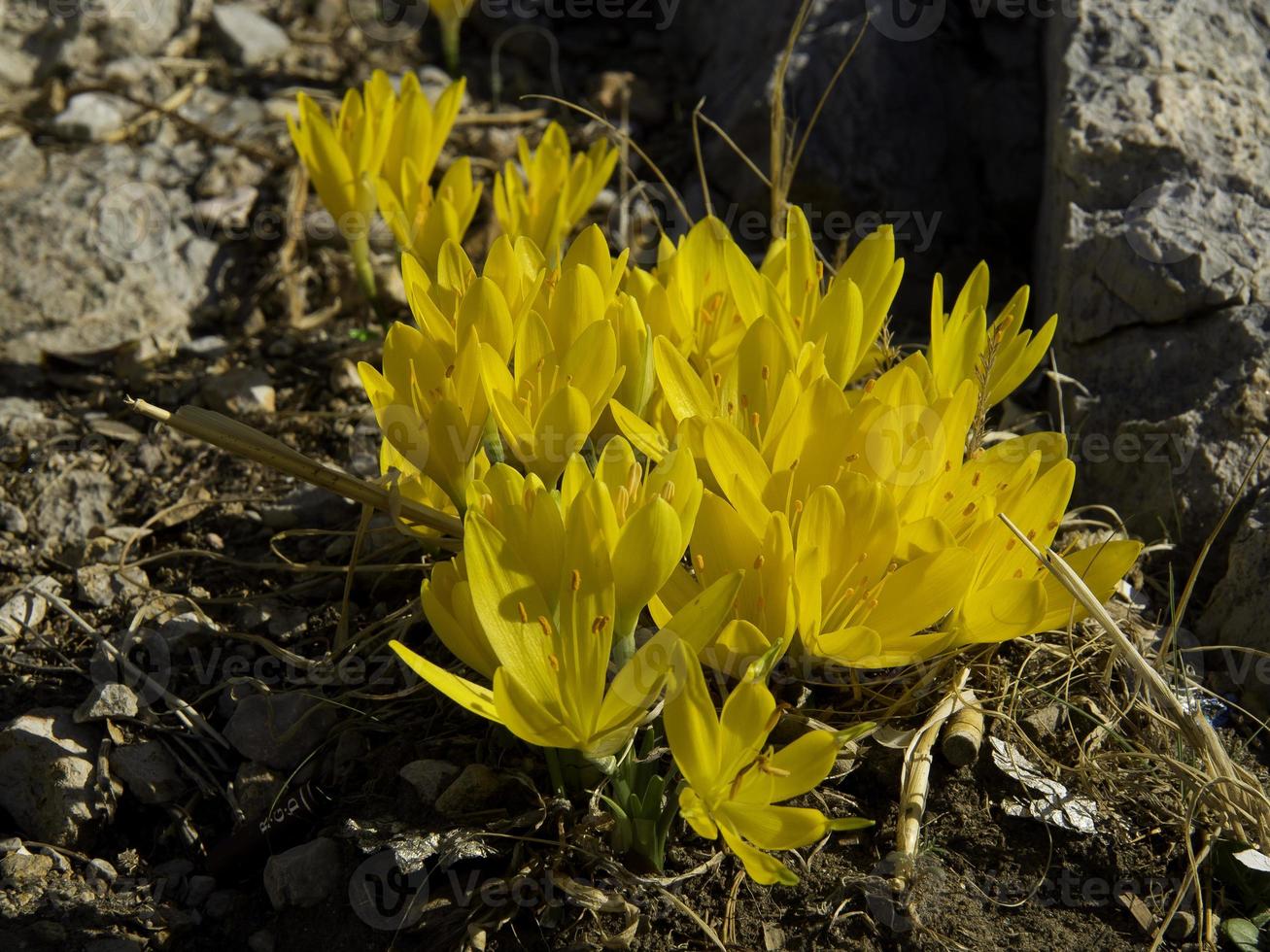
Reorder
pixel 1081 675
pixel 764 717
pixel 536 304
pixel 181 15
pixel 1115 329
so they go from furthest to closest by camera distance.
A: pixel 181 15 < pixel 1115 329 < pixel 1081 675 < pixel 536 304 < pixel 764 717

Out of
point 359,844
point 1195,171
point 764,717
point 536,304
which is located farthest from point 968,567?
point 1195,171

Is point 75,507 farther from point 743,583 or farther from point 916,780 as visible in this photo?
point 916,780

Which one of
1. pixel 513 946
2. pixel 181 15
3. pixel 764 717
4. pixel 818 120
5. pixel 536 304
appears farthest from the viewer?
pixel 181 15

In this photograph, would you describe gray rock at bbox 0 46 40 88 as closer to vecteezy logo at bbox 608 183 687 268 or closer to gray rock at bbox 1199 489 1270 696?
vecteezy logo at bbox 608 183 687 268

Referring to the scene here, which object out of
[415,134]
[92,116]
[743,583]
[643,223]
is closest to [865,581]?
[743,583]

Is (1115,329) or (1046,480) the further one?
(1115,329)

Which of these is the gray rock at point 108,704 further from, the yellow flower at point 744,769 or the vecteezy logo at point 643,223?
the vecteezy logo at point 643,223

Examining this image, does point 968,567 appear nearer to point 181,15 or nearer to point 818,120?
point 818,120
